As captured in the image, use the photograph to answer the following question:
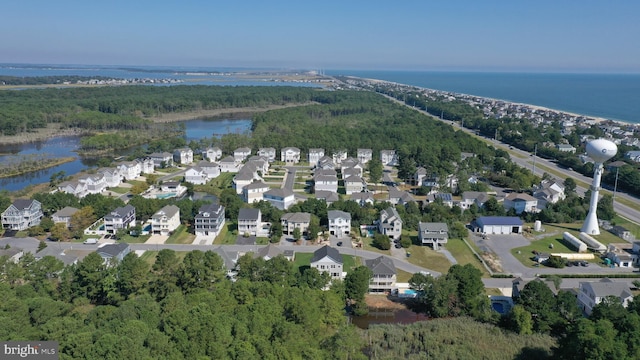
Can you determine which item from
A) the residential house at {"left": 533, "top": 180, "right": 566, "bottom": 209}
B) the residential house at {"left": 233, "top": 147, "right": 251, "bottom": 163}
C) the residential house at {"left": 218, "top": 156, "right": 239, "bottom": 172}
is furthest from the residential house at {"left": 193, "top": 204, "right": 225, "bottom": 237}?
the residential house at {"left": 533, "top": 180, "right": 566, "bottom": 209}

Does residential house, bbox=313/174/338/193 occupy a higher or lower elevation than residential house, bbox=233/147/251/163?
lower

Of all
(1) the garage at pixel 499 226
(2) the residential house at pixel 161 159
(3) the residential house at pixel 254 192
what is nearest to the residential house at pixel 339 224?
(3) the residential house at pixel 254 192

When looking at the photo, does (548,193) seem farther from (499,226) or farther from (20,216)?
(20,216)

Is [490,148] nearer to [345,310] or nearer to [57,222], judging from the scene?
[345,310]

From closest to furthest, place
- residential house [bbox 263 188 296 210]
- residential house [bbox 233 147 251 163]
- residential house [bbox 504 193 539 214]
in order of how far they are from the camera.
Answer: residential house [bbox 263 188 296 210], residential house [bbox 504 193 539 214], residential house [bbox 233 147 251 163]

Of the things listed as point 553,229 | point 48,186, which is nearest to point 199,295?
point 553,229

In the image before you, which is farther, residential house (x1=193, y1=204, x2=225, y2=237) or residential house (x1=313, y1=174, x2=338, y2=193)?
residential house (x1=313, y1=174, x2=338, y2=193)

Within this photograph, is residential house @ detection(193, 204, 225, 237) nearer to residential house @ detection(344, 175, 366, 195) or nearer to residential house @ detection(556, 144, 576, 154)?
residential house @ detection(344, 175, 366, 195)

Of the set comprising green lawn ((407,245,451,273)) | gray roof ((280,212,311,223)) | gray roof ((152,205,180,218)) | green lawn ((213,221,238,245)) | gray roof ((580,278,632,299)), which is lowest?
green lawn ((407,245,451,273))

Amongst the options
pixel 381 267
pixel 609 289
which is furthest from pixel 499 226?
pixel 381 267
